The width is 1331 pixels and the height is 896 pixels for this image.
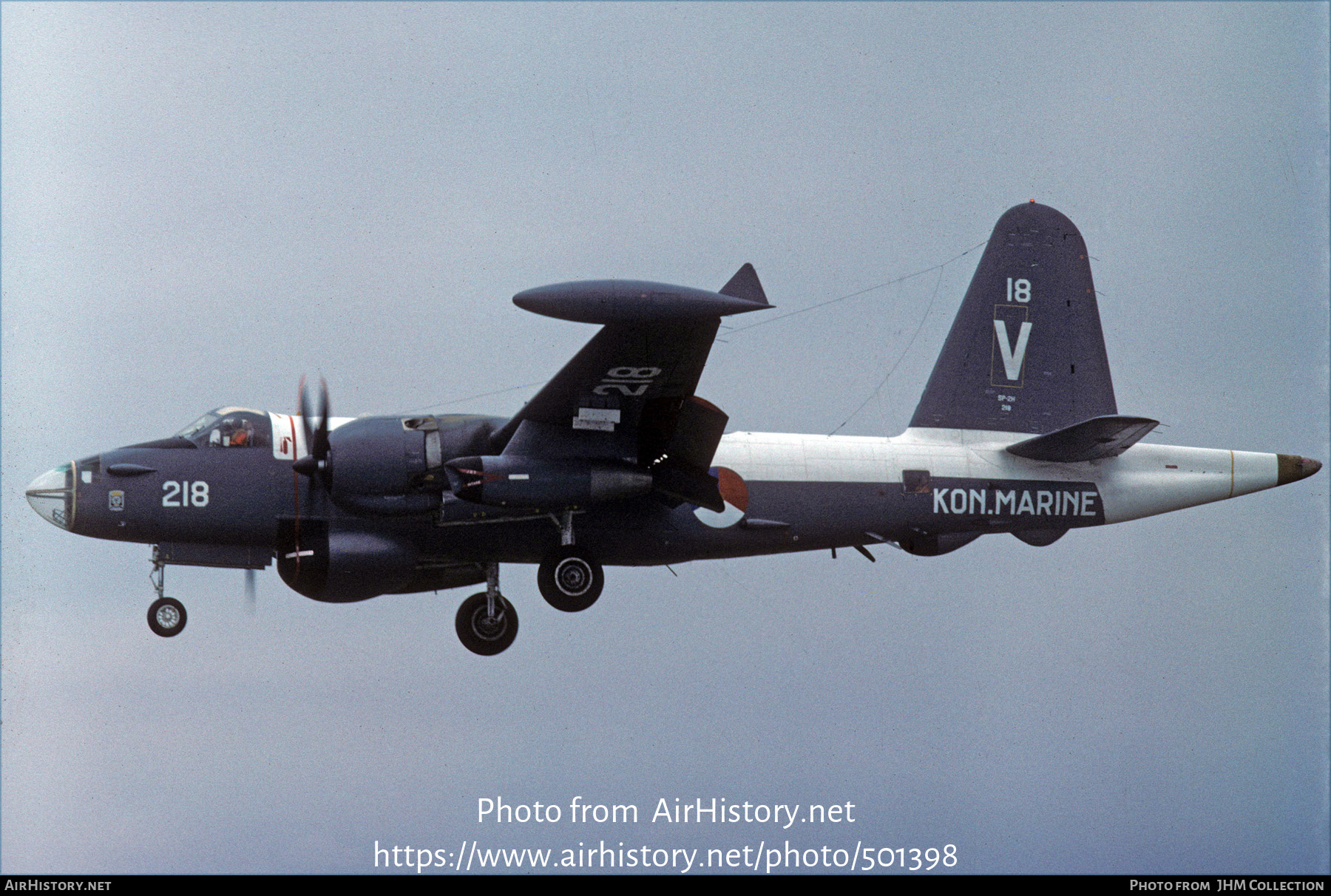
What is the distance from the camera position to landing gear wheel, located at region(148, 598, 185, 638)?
2292 centimetres

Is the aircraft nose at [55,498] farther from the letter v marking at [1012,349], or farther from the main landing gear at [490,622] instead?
the letter v marking at [1012,349]

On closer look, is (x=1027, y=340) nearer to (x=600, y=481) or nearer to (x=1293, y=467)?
(x=1293, y=467)

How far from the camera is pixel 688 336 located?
21469 millimetres

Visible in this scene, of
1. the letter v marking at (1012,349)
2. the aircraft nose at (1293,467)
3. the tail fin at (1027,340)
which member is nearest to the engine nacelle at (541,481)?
the tail fin at (1027,340)

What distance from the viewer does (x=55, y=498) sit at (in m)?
22.6

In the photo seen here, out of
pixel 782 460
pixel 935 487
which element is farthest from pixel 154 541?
pixel 935 487

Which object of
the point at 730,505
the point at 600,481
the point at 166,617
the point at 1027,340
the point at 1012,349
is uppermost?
the point at 1027,340

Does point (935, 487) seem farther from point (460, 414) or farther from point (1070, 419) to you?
point (460, 414)

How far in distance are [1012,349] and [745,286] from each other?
8566mm

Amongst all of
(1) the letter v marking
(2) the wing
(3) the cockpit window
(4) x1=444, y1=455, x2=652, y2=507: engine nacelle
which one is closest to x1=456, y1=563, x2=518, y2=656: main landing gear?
(4) x1=444, y1=455, x2=652, y2=507: engine nacelle

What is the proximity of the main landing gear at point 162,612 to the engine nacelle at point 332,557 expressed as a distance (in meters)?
1.54

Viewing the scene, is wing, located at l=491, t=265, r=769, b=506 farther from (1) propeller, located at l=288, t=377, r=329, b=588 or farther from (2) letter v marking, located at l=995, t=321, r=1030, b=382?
(2) letter v marking, located at l=995, t=321, r=1030, b=382

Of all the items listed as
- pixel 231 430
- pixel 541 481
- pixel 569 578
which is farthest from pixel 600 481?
pixel 231 430
